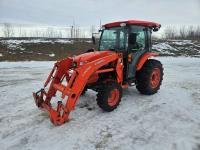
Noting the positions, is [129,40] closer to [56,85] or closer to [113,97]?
[113,97]

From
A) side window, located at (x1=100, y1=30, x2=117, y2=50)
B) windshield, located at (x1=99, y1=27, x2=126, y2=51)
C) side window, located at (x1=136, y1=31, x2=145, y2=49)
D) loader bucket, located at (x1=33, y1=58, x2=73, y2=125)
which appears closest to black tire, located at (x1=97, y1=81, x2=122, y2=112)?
loader bucket, located at (x1=33, y1=58, x2=73, y2=125)

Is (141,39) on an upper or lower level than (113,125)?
upper

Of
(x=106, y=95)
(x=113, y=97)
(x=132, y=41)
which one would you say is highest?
(x=132, y=41)

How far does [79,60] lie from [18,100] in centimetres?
278

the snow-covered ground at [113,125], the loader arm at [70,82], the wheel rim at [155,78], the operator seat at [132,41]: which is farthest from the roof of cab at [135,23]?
the snow-covered ground at [113,125]

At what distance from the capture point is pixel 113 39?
7.22 m

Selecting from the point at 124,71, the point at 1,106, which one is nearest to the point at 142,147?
the point at 124,71

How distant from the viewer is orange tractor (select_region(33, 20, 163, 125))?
5.61 m

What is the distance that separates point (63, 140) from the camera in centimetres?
481

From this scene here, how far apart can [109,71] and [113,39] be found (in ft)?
3.77

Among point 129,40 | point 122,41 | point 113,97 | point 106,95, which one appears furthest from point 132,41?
point 106,95

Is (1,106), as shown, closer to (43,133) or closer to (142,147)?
(43,133)

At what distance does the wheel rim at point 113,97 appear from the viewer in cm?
625

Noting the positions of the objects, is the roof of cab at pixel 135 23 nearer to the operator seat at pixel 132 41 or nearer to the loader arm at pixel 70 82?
the operator seat at pixel 132 41
